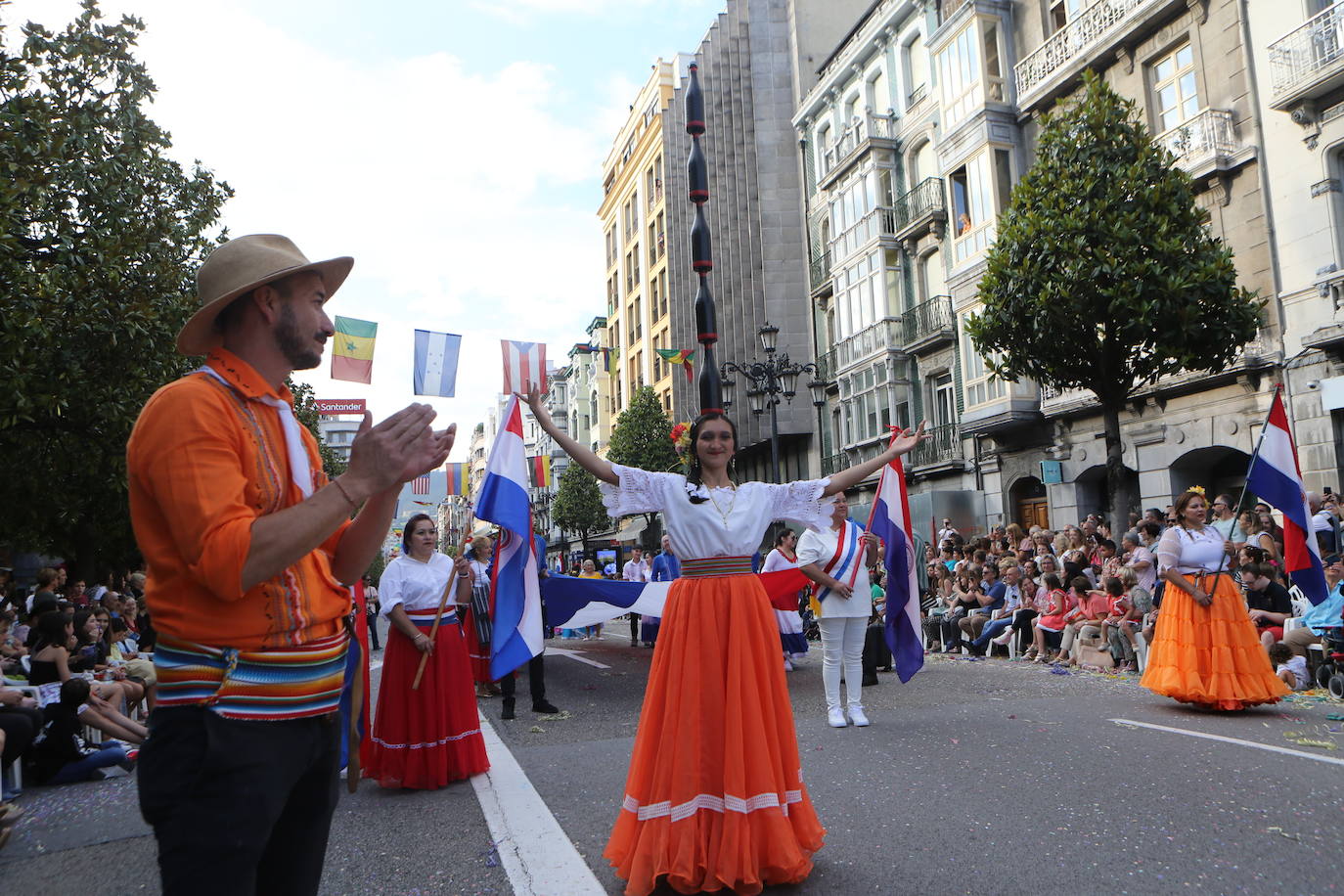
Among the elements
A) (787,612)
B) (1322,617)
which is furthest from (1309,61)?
(787,612)

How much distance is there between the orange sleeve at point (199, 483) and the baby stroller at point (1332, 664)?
391 inches

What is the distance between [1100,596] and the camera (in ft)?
42.6

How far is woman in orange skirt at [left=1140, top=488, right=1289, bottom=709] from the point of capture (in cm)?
786

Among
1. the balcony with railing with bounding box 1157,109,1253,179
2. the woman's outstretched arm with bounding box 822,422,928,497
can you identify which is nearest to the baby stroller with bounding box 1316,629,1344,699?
the woman's outstretched arm with bounding box 822,422,928,497

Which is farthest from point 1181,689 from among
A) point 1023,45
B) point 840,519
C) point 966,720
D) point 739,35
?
point 739,35

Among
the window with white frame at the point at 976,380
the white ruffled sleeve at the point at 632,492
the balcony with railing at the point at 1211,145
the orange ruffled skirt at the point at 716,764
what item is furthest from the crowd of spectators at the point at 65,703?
the window with white frame at the point at 976,380

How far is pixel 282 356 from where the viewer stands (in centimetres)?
225

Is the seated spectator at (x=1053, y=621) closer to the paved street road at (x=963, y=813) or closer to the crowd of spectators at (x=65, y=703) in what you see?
the paved street road at (x=963, y=813)

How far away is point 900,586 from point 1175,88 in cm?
1659

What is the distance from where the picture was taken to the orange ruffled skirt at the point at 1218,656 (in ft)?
25.8

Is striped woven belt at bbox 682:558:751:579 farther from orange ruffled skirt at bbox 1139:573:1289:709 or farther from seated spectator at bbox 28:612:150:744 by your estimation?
seated spectator at bbox 28:612:150:744

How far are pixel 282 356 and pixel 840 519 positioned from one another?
649 centimetres

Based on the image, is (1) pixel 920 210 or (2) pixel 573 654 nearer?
(2) pixel 573 654

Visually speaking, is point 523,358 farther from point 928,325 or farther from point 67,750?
point 928,325
